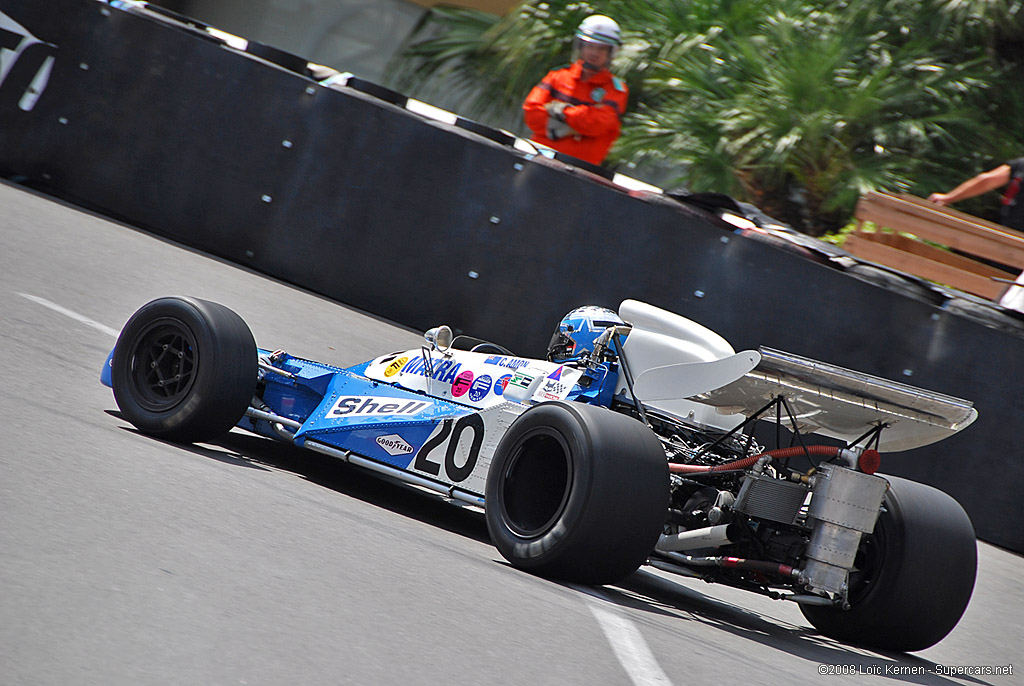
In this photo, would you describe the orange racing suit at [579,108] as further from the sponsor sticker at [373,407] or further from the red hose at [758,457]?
the red hose at [758,457]

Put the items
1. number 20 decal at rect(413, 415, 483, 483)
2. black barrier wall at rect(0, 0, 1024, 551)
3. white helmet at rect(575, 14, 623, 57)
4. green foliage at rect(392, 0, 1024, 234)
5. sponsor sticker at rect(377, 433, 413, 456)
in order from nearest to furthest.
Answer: number 20 decal at rect(413, 415, 483, 483) → sponsor sticker at rect(377, 433, 413, 456) → black barrier wall at rect(0, 0, 1024, 551) → white helmet at rect(575, 14, 623, 57) → green foliage at rect(392, 0, 1024, 234)

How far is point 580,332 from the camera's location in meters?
6.14

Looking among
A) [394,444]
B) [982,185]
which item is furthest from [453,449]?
[982,185]

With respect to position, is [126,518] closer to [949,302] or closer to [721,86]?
[949,302]

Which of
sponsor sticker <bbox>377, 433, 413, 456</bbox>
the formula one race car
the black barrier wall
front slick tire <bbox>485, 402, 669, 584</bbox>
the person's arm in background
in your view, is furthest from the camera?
the person's arm in background

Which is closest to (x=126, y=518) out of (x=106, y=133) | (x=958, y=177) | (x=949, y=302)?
(x=949, y=302)

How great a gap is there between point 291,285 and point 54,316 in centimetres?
268

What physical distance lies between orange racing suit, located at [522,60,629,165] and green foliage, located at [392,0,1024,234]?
320 cm

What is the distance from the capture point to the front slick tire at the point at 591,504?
491 cm

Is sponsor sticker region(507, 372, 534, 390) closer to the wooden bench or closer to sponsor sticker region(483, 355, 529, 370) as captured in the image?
sponsor sticker region(483, 355, 529, 370)

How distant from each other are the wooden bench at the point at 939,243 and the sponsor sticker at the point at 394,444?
5.02 m

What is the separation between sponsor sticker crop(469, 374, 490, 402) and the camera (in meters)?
6.26

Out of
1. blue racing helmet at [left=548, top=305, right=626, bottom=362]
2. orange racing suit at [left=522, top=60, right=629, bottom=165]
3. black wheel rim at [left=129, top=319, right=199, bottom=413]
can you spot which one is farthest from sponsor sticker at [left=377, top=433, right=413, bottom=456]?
orange racing suit at [left=522, top=60, right=629, bottom=165]

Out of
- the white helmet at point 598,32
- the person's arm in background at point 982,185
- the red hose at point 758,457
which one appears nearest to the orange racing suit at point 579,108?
the white helmet at point 598,32
